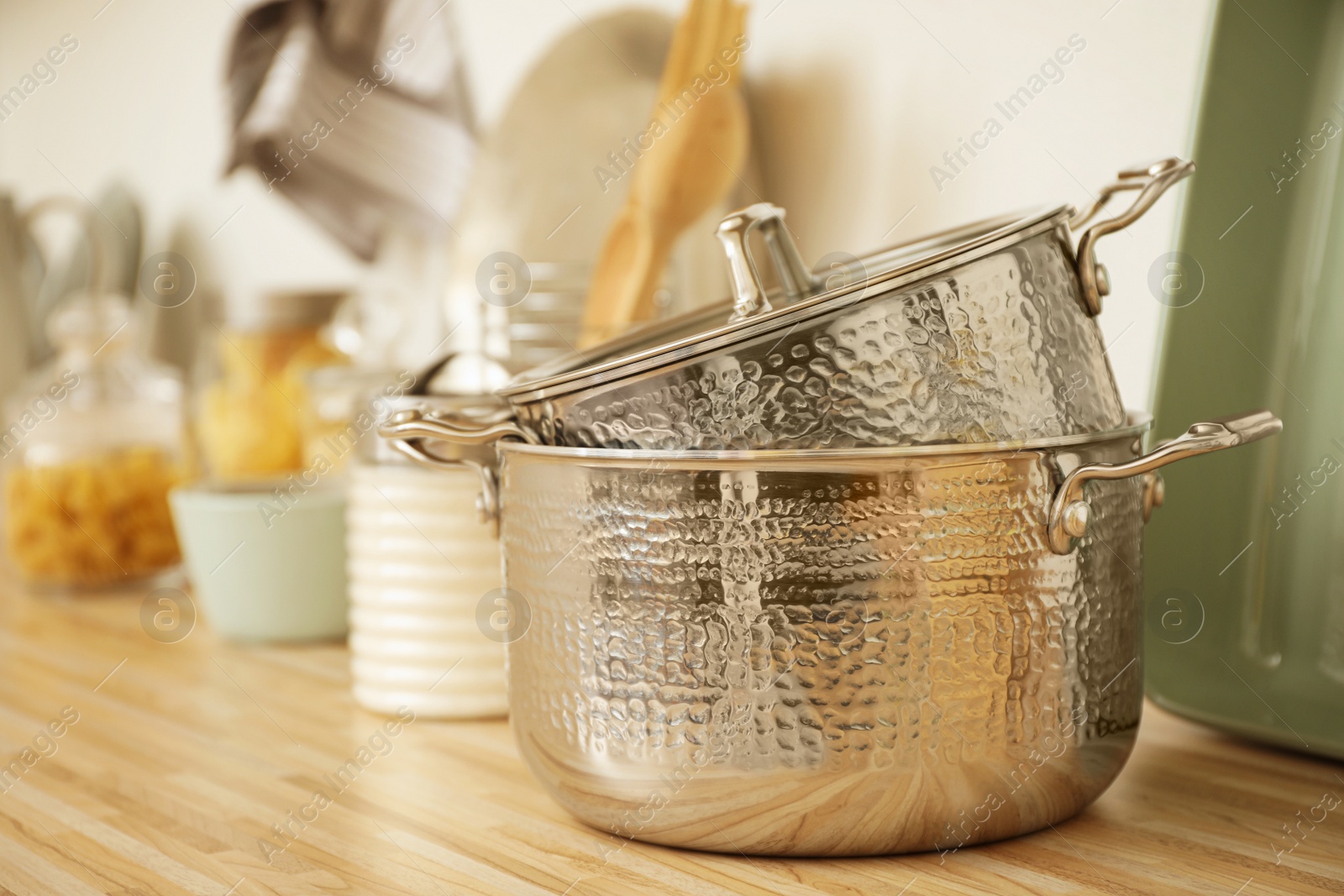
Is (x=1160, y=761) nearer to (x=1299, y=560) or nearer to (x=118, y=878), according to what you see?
(x=1299, y=560)

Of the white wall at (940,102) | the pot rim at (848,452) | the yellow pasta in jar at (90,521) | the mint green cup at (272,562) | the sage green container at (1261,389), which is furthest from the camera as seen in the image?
the yellow pasta in jar at (90,521)

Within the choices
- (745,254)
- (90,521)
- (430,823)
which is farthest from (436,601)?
(90,521)

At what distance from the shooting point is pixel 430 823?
50 centimetres

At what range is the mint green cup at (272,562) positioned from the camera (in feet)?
2.68

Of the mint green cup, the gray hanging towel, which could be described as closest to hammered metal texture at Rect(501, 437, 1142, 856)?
the mint green cup

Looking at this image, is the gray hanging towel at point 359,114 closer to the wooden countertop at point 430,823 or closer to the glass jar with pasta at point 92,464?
the glass jar with pasta at point 92,464

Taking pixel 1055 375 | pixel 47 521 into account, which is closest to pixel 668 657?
pixel 1055 375

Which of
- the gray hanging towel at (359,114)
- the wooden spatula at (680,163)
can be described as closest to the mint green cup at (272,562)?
the wooden spatula at (680,163)

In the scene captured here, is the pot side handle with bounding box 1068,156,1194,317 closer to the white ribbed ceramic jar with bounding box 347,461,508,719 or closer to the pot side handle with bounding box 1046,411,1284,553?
the pot side handle with bounding box 1046,411,1284,553

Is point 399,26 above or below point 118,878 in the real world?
above

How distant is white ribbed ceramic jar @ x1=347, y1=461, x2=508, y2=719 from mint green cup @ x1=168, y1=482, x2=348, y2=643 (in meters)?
0.16

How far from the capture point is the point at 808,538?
1.34ft

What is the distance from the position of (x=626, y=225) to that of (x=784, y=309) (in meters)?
0.35

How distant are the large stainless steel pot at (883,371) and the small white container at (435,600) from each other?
0.22 m
